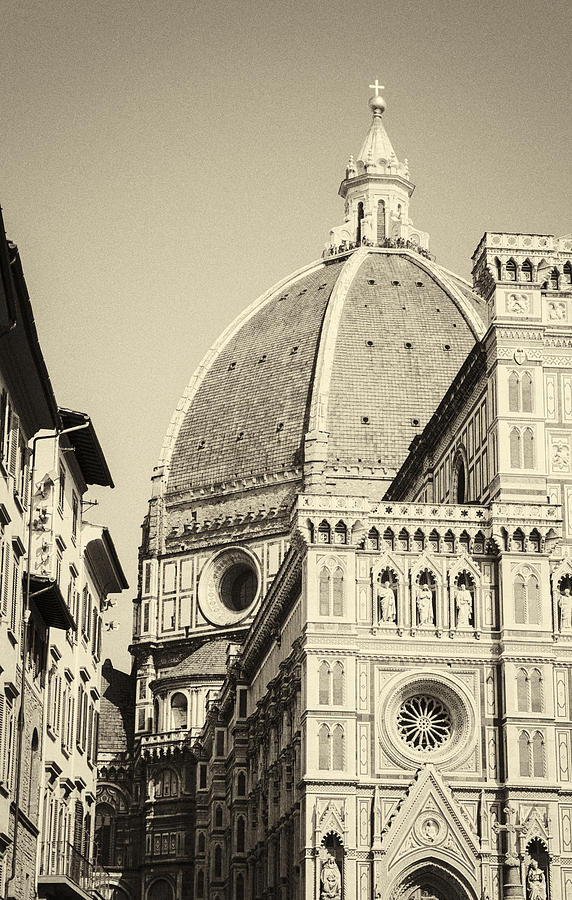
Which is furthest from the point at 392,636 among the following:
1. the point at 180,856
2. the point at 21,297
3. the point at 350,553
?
the point at 180,856

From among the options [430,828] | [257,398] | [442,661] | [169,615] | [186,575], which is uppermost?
[257,398]

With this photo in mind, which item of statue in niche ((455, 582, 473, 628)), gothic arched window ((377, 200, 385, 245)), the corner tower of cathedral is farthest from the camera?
gothic arched window ((377, 200, 385, 245))

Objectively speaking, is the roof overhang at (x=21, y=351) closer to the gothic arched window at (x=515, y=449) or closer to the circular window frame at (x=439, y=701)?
the circular window frame at (x=439, y=701)

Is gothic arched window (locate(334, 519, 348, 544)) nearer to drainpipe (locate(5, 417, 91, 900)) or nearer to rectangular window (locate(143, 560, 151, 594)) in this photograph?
drainpipe (locate(5, 417, 91, 900))

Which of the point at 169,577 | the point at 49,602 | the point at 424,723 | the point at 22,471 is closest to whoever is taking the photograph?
the point at 22,471

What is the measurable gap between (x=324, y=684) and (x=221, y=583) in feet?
155

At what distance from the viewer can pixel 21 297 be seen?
2792 centimetres

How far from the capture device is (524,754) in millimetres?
48562

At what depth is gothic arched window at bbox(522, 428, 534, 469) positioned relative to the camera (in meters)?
50.7

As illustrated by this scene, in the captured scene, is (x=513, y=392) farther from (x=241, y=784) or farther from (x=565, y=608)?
(x=241, y=784)

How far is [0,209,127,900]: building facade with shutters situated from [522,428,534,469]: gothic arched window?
40.0 feet

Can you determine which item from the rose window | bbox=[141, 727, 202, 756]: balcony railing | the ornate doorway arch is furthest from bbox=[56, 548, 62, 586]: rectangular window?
bbox=[141, 727, 202, 756]: balcony railing

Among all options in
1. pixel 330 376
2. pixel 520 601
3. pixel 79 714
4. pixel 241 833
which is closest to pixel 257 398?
pixel 330 376

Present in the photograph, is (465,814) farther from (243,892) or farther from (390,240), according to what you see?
(390,240)
